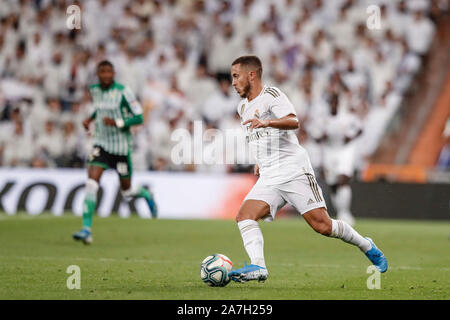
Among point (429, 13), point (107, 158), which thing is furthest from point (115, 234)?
point (429, 13)

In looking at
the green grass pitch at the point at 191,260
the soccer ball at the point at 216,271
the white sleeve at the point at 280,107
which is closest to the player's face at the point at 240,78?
the white sleeve at the point at 280,107

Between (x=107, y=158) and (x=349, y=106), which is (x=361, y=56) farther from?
(x=107, y=158)

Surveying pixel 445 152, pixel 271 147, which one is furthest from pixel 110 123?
pixel 445 152

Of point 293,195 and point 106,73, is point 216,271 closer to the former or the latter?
point 293,195

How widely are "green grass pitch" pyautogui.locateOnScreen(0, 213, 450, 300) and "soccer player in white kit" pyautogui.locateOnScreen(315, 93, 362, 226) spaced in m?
0.77

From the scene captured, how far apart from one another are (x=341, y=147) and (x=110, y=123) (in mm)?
6214

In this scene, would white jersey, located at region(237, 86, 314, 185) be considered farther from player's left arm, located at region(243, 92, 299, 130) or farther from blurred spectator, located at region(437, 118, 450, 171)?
blurred spectator, located at region(437, 118, 450, 171)

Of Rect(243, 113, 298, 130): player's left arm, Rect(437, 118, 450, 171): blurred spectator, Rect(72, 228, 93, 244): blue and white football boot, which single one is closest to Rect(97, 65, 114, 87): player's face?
Rect(72, 228, 93, 244): blue and white football boot

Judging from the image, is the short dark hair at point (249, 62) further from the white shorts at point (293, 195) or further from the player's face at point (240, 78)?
the white shorts at point (293, 195)

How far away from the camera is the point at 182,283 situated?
26.7 feet

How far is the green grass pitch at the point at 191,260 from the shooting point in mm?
7570

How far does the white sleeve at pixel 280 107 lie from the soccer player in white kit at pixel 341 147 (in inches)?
356
